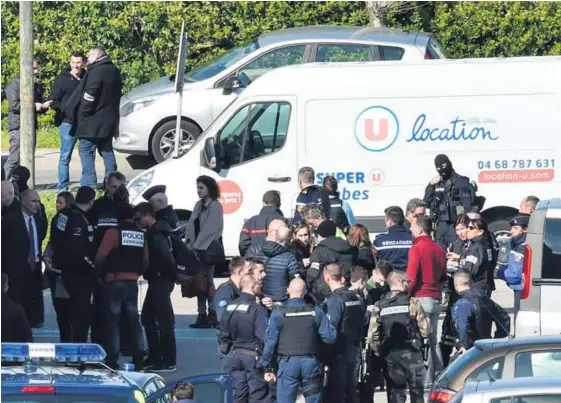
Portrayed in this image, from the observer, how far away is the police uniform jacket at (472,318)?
475 inches

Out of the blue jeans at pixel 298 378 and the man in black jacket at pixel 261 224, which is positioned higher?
the man in black jacket at pixel 261 224

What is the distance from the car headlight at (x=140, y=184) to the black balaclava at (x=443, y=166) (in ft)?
11.7

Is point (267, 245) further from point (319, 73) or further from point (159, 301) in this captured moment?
point (319, 73)

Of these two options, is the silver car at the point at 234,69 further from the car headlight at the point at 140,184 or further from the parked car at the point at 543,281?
the parked car at the point at 543,281

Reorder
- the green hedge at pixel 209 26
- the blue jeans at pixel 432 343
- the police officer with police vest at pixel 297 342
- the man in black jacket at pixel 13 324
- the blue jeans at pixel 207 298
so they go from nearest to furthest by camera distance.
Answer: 1. the man in black jacket at pixel 13 324
2. the police officer with police vest at pixel 297 342
3. the blue jeans at pixel 432 343
4. the blue jeans at pixel 207 298
5. the green hedge at pixel 209 26

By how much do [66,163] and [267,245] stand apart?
6.66 meters

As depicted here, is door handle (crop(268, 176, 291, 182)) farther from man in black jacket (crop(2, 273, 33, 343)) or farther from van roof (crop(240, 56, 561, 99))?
man in black jacket (crop(2, 273, 33, 343))

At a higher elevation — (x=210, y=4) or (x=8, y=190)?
(x=210, y=4)

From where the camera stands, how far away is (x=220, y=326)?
1171cm

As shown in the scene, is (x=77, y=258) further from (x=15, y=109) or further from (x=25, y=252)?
(x=15, y=109)

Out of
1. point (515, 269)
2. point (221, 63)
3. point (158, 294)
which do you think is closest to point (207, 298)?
point (158, 294)

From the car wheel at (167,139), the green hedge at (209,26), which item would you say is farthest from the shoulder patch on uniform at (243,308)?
the green hedge at (209,26)

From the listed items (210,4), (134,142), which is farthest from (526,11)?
(134,142)

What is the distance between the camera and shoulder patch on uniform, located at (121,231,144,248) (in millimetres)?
12805
